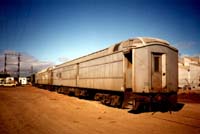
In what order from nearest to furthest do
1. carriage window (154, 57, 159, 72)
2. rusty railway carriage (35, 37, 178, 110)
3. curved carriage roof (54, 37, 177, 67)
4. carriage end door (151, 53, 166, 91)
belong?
rusty railway carriage (35, 37, 178, 110) → carriage end door (151, 53, 166, 91) → carriage window (154, 57, 159, 72) → curved carriage roof (54, 37, 177, 67)

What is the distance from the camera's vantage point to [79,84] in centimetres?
1775

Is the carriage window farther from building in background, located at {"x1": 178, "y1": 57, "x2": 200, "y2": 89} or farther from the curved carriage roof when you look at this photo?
building in background, located at {"x1": 178, "y1": 57, "x2": 200, "y2": 89}

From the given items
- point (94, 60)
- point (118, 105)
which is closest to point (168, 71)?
point (118, 105)

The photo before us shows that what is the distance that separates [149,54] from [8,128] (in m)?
7.50

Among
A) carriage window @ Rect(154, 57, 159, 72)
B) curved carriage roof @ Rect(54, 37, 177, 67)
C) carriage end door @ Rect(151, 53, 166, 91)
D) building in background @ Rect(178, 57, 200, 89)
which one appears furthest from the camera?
building in background @ Rect(178, 57, 200, 89)

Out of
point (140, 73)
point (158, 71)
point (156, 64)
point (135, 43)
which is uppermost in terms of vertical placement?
point (135, 43)

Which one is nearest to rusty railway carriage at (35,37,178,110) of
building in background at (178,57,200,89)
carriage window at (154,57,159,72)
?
carriage window at (154,57,159,72)

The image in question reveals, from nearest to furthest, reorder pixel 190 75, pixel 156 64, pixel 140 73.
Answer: pixel 140 73 < pixel 156 64 < pixel 190 75

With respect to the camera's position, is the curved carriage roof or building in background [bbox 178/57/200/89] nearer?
the curved carriage roof

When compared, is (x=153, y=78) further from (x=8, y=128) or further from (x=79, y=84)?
(x=79, y=84)

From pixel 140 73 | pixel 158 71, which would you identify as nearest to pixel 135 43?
pixel 140 73

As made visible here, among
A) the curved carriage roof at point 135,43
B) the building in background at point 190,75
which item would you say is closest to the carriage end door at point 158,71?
the curved carriage roof at point 135,43

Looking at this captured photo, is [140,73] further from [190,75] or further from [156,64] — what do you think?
[190,75]

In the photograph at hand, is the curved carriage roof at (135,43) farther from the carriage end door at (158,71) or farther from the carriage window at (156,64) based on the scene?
the carriage window at (156,64)
